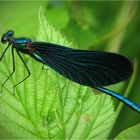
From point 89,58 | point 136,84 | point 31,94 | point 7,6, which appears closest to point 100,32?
point 136,84

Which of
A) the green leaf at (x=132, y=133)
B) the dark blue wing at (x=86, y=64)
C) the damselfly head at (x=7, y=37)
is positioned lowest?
the green leaf at (x=132, y=133)

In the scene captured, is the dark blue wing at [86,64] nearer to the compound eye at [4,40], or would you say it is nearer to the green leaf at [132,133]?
the compound eye at [4,40]

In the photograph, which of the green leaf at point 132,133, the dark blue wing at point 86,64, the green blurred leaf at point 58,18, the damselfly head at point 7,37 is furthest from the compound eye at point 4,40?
the green blurred leaf at point 58,18

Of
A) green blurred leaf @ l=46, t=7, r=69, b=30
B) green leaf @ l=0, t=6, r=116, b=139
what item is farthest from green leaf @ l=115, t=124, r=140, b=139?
green blurred leaf @ l=46, t=7, r=69, b=30

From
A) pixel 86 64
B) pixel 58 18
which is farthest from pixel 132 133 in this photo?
pixel 58 18

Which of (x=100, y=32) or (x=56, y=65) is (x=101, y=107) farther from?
(x=100, y=32)

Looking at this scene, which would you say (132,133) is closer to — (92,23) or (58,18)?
(58,18)
